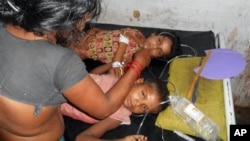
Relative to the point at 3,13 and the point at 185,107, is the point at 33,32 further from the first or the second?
the point at 185,107

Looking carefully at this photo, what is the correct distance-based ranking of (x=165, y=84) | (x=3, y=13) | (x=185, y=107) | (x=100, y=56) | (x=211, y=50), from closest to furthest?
(x=3, y=13), (x=185, y=107), (x=165, y=84), (x=211, y=50), (x=100, y=56)

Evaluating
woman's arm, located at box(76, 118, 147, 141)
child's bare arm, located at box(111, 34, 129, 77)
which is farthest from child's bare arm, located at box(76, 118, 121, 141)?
child's bare arm, located at box(111, 34, 129, 77)

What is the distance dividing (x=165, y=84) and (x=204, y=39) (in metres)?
0.59

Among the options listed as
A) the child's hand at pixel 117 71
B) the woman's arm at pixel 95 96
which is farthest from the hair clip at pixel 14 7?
the child's hand at pixel 117 71

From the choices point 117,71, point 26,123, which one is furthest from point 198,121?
point 26,123

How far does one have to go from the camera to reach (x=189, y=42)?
2139mm

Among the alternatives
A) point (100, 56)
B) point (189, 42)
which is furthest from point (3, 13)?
point (189, 42)

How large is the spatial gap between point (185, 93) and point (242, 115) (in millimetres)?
1160

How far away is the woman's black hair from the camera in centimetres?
78

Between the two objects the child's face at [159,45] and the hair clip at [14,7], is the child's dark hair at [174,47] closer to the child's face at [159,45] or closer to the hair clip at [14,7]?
the child's face at [159,45]

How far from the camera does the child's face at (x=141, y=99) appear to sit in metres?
1.64

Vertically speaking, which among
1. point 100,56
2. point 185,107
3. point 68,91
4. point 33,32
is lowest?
point 185,107

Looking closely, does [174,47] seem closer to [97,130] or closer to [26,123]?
[97,130]

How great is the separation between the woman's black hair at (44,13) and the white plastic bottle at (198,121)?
935 mm
